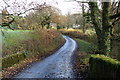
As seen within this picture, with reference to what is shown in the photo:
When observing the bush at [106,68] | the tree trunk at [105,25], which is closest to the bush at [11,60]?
the bush at [106,68]

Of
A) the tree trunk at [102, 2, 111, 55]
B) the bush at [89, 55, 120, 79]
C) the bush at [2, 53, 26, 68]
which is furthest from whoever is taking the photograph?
the bush at [2, 53, 26, 68]

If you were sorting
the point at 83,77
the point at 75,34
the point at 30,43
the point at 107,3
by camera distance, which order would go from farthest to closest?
1. the point at 75,34
2. the point at 30,43
3. the point at 107,3
4. the point at 83,77

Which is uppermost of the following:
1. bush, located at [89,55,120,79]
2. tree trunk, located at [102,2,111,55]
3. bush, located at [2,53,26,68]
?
tree trunk, located at [102,2,111,55]

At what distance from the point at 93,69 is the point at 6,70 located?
19.8ft

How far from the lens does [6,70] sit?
1020 centimetres

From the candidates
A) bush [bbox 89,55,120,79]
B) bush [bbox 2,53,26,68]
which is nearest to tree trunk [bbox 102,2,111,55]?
bush [bbox 89,55,120,79]

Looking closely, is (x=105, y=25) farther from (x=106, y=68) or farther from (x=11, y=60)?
(x=11, y=60)

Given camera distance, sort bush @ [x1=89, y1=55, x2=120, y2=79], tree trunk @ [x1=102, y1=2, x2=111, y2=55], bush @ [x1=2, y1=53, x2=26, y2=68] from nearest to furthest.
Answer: bush @ [x1=89, y1=55, x2=120, y2=79] < tree trunk @ [x1=102, y1=2, x2=111, y2=55] < bush @ [x1=2, y1=53, x2=26, y2=68]

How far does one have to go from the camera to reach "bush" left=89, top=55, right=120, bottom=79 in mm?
4992

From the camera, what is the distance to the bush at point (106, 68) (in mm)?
4992

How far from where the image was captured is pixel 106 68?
5734 millimetres

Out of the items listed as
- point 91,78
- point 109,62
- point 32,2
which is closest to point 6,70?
point 32,2

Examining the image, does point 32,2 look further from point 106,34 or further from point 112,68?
point 112,68

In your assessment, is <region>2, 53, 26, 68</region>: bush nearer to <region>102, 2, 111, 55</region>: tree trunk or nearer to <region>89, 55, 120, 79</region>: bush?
<region>89, 55, 120, 79</region>: bush
